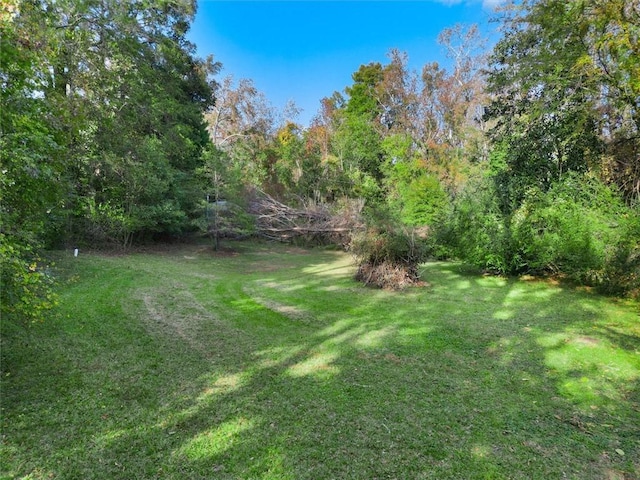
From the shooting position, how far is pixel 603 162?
9.18 m

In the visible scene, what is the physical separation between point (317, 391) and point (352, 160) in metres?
18.9

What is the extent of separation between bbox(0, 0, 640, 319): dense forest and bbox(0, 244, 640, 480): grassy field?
947 mm

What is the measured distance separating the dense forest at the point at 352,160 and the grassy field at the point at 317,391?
3.11 feet

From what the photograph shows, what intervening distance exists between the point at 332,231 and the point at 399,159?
7.21 metres

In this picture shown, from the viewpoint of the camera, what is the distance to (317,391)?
11.1 ft

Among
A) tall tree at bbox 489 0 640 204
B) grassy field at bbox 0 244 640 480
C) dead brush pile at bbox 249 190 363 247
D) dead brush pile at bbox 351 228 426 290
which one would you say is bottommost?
grassy field at bbox 0 244 640 480

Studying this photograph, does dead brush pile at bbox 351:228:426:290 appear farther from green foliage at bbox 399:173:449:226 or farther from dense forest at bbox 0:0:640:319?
green foliage at bbox 399:173:449:226

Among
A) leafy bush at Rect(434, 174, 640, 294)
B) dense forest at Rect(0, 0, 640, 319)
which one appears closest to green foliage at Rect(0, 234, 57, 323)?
dense forest at Rect(0, 0, 640, 319)

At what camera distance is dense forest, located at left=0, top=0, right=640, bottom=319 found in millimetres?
3033

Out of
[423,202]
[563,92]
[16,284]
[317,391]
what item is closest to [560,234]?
[563,92]

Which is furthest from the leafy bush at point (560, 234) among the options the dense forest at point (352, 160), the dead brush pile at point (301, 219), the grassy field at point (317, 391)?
the dead brush pile at point (301, 219)

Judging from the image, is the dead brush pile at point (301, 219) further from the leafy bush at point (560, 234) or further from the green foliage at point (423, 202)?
Answer: the leafy bush at point (560, 234)

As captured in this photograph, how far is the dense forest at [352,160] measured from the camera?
9.95 ft

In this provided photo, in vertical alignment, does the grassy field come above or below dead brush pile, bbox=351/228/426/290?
below
